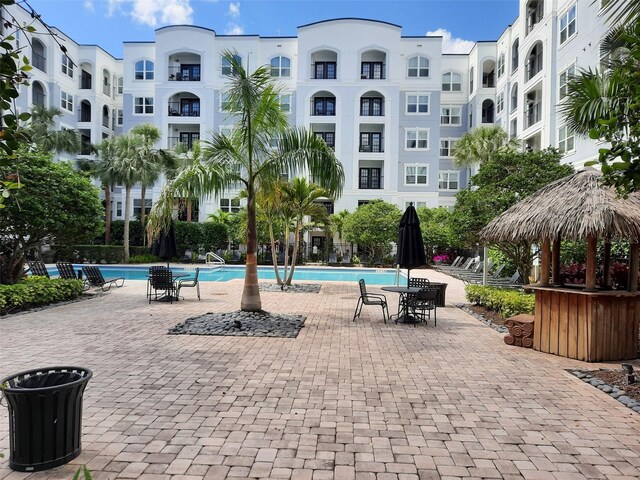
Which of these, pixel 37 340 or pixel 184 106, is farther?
pixel 184 106

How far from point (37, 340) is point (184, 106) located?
32.2m

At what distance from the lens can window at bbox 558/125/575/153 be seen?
814 inches

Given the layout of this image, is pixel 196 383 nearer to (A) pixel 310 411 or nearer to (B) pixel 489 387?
(A) pixel 310 411

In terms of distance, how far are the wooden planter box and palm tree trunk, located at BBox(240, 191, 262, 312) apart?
571 centimetres

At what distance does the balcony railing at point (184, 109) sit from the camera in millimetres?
36062

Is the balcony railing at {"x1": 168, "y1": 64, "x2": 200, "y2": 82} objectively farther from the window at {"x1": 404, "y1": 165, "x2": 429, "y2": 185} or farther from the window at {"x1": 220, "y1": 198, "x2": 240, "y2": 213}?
the window at {"x1": 404, "y1": 165, "x2": 429, "y2": 185}

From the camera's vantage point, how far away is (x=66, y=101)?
35.7 metres

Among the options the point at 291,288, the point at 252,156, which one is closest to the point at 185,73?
the point at 291,288

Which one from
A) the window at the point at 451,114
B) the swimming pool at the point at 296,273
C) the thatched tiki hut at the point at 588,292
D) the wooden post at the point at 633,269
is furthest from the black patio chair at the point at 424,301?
the window at the point at 451,114

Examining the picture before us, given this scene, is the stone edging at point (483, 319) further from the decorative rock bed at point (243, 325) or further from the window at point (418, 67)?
the window at point (418, 67)

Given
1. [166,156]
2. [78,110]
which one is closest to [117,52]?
[78,110]

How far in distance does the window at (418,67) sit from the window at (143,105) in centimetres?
2139

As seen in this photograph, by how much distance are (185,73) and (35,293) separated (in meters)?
30.0

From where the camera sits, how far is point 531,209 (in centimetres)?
792
